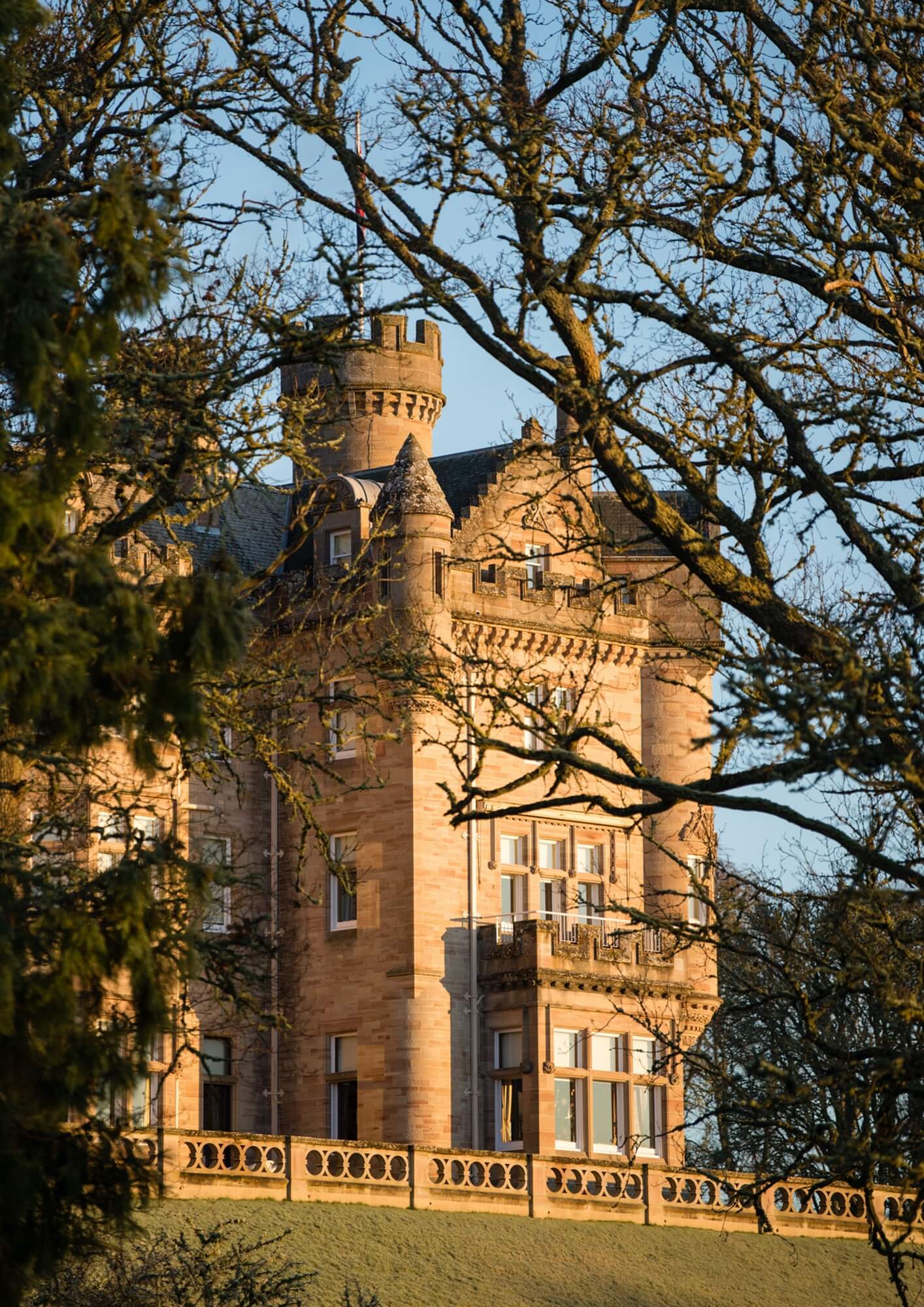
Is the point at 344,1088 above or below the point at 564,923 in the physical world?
below

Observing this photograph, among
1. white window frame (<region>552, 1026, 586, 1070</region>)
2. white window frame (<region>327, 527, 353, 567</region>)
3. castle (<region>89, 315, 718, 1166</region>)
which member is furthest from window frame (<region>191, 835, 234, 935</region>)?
white window frame (<region>552, 1026, 586, 1070</region>)

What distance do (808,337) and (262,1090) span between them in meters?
25.9

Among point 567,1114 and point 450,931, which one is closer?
point 567,1114

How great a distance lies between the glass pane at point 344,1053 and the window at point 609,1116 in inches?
151

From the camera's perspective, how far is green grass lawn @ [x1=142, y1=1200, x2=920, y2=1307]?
26328 mm

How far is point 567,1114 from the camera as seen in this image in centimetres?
3597

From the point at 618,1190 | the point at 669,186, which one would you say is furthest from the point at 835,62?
the point at 618,1190

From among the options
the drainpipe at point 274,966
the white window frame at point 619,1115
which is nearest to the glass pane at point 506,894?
the white window frame at point 619,1115

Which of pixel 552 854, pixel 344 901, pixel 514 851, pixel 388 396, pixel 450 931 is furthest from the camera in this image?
pixel 388 396

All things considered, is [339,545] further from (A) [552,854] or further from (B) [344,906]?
(A) [552,854]

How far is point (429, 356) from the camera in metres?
43.9

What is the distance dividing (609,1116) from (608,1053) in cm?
99

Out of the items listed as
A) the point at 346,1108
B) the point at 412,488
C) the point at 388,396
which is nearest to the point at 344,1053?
the point at 346,1108

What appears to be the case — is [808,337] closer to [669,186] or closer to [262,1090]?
[669,186]
